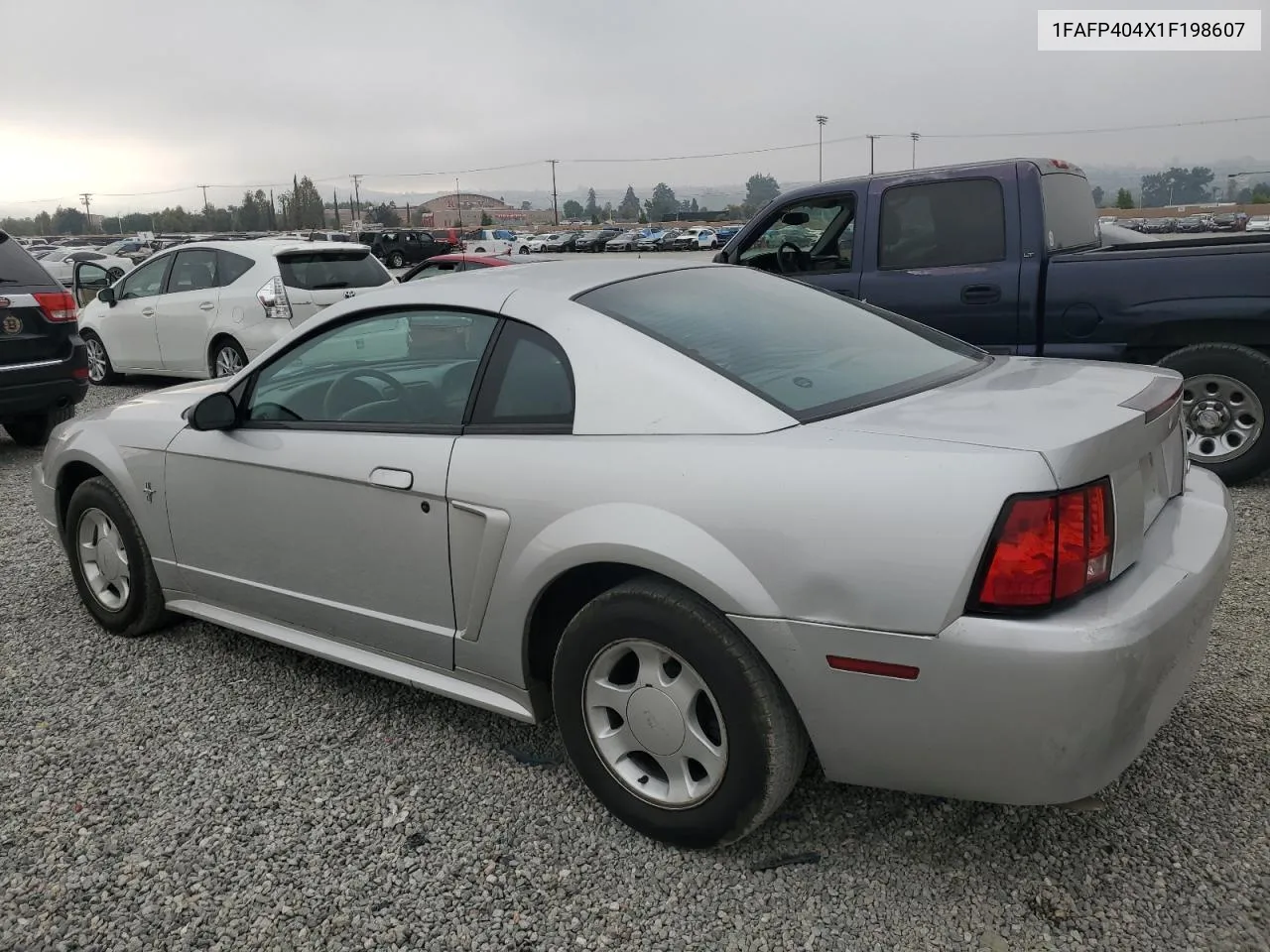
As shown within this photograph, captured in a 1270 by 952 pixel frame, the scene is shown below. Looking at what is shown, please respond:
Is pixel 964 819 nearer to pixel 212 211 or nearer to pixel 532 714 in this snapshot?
pixel 532 714

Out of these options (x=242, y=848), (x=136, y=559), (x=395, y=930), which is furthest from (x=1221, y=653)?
(x=136, y=559)

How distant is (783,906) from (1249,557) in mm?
3248

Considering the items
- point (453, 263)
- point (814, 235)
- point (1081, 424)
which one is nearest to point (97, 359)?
point (453, 263)

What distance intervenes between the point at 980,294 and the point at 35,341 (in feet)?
21.0

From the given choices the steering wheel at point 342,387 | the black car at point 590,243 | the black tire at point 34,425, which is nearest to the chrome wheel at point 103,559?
the steering wheel at point 342,387

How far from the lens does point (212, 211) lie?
12950 centimetres

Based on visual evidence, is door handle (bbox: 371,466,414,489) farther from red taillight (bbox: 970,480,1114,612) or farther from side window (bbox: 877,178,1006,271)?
side window (bbox: 877,178,1006,271)

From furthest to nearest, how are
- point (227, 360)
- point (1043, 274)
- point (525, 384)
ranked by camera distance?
point (227, 360)
point (1043, 274)
point (525, 384)

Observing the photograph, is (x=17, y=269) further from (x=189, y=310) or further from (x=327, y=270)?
(x=327, y=270)

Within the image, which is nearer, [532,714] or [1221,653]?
[532,714]

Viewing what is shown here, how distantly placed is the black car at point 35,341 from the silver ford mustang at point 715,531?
Result: 4.39 meters

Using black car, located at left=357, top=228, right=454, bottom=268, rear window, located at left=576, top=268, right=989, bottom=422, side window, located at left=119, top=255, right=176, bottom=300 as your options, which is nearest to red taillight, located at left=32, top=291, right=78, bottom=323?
side window, located at left=119, top=255, right=176, bottom=300

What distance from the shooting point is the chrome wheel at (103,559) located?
12.7 feet

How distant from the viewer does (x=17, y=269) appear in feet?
23.4
